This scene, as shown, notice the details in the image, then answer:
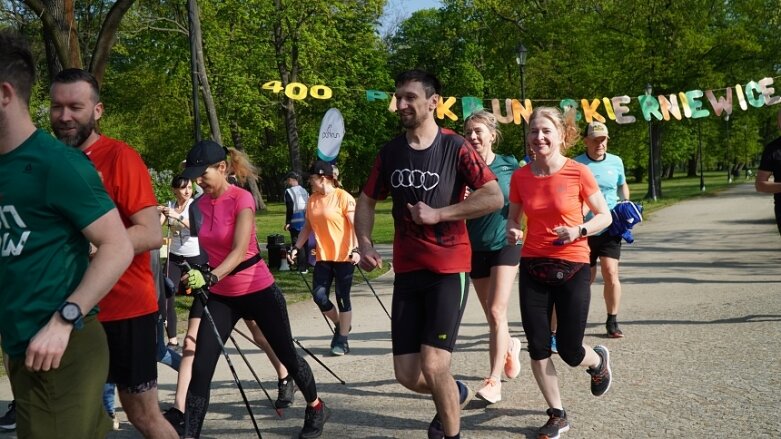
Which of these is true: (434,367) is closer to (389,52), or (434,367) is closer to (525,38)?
(525,38)

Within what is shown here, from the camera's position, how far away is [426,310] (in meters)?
4.48

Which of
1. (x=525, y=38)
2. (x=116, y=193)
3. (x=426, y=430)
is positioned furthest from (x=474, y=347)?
(x=525, y=38)

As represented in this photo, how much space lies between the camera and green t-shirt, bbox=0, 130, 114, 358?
2.69 m

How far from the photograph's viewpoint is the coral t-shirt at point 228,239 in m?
5.17

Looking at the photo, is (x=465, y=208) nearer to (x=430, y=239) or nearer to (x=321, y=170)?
(x=430, y=239)

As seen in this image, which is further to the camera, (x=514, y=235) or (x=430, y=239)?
(x=514, y=235)

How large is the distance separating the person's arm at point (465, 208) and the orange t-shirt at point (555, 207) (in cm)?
93

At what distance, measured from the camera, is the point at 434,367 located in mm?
4367

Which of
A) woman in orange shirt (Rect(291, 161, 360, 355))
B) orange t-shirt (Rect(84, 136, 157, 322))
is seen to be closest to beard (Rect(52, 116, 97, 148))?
orange t-shirt (Rect(84, 136, 157, 322))

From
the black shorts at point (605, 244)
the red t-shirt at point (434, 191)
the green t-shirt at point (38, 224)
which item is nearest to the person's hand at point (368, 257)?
the red t-shirt at point (434, 191)

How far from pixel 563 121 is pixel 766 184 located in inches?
129

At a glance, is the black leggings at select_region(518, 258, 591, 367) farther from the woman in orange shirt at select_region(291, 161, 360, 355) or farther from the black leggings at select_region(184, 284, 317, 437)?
the woman in orange shirt at select_region(291, 161, 360, 355)

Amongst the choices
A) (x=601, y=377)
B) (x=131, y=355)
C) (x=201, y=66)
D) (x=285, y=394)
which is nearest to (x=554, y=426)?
(x=601, y=377)

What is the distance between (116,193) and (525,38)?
42313mm
